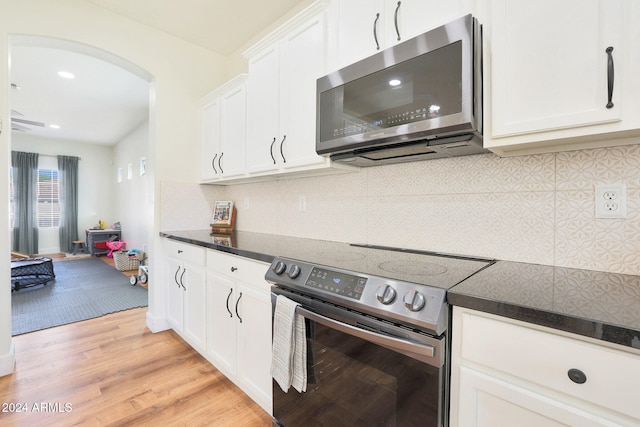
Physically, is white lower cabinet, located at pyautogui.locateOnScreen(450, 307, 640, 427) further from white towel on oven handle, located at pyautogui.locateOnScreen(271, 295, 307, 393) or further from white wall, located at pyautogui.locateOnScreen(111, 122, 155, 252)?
white wall, located at pyautogui.locateOnScreen(111, 122, 155, 252)

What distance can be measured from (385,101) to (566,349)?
106cm

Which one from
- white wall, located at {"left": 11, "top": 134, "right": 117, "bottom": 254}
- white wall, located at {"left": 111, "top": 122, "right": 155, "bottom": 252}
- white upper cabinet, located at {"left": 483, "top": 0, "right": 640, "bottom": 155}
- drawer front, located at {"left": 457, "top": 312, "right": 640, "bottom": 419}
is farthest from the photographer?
white wall, located at {"left": 11, "top": 134, "right": 117, "bottom": 254}

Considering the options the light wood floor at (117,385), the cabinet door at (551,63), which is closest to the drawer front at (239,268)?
the light wood floor at (117,385)

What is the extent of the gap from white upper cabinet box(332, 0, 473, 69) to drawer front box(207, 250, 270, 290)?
3.81 feet

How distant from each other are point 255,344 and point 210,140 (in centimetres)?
195

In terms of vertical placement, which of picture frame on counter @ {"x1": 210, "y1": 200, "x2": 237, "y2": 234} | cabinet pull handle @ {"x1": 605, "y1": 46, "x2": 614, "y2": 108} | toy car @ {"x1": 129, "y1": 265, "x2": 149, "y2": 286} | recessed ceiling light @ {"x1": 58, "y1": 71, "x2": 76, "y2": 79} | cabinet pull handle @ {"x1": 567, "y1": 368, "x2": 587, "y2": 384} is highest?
recessed ceiling light @ {"x1": 58, "y1": 71, "x2": 76, "y2": 79}

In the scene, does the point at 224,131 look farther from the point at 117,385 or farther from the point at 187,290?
the point at 117,385

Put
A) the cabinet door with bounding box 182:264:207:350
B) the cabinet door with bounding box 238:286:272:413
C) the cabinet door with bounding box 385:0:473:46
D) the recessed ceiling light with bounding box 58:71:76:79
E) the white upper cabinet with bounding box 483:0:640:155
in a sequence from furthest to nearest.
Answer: the recessed ceiling light with bounding box 58:71:76:79 < the cabinet door with bounding box 182:264:207:350 < the cabinet door with bounding box 238:286:272:413 < the cabinet door with bounding box 385:0:473:46 < the white upper cabinet with bounding box 483:0:640:155

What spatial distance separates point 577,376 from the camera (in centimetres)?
64

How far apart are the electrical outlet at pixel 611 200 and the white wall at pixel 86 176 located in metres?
9.16

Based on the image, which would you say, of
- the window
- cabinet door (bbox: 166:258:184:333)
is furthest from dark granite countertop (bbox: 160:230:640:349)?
the window

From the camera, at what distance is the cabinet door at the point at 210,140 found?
263cm

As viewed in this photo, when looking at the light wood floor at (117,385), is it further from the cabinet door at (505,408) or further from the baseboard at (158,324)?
the cabinet door at (505,408)

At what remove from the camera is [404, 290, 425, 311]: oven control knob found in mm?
831
